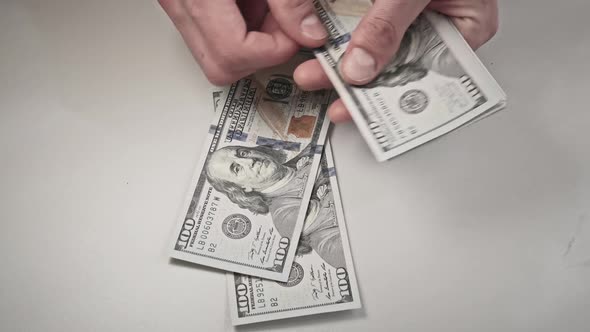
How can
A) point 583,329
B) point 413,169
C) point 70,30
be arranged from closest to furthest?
1. point 583,329
2. point 413,169
3. point 70,30

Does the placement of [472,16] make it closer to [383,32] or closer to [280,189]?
[383,32]

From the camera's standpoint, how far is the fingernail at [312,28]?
28.6 inches

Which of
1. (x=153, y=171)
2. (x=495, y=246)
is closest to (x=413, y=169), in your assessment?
(x=495, y=246)

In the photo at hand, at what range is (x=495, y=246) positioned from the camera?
0.75 m

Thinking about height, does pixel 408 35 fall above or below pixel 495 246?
above

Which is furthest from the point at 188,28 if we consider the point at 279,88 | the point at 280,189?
the point at 280,189

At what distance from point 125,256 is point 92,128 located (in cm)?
24

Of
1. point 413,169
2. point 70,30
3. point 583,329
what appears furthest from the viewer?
point 70,30

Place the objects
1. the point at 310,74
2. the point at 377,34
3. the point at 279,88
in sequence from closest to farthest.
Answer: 1. the point at 377,34
2. the point at 310,74
3. the point at 279,88

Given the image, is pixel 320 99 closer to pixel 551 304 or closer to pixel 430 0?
pixel 430 0

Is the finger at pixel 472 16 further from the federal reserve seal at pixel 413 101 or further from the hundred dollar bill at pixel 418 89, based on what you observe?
the federal reserve seal at pixel 413 101

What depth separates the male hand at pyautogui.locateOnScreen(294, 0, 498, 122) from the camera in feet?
2.21

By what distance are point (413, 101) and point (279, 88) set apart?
0.26 metres

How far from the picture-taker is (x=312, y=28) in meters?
0.73
